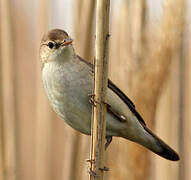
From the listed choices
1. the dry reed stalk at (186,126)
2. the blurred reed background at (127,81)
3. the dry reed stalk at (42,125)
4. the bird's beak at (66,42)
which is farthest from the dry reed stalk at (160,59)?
the dry reed stalk at (42,125)

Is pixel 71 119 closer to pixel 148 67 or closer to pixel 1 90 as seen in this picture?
pixel 148 67

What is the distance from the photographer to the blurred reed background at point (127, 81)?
1499mm

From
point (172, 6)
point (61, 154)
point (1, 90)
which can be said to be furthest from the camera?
point (61, 154)

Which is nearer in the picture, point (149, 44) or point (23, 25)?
point (149, 44)

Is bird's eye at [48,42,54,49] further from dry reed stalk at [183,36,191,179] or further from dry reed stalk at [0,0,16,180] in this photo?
dry reed stalk at [183,36,191,179]

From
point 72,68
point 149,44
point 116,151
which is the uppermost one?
point 149,44

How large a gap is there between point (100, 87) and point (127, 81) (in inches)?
21.7

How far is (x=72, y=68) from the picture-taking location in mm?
1520

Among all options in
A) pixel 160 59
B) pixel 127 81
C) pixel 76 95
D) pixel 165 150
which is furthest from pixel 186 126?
pixel 76 95

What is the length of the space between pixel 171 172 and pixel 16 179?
2.60 ft

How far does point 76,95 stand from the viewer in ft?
4.85

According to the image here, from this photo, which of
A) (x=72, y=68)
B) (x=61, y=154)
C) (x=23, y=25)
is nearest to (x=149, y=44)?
(x=72, y=68)

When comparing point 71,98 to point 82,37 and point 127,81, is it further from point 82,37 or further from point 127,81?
point 82,37

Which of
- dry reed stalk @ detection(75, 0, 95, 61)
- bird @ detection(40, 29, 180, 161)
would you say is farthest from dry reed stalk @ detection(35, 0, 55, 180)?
bird @ detection(40, 29, 180, 161)
